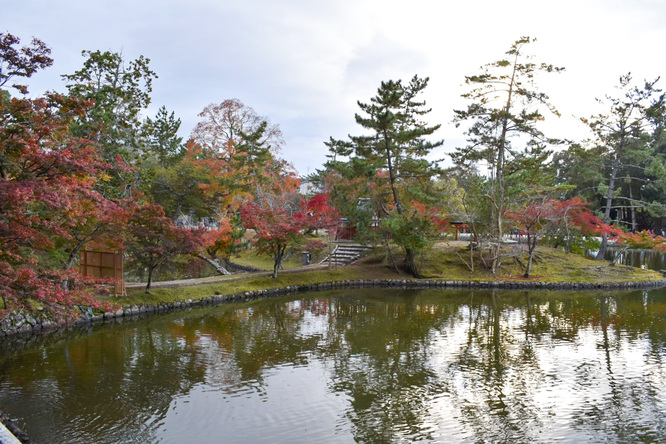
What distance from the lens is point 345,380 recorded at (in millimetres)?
8180

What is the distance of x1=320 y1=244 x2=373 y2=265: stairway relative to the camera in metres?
24.7

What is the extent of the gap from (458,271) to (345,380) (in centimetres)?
1520

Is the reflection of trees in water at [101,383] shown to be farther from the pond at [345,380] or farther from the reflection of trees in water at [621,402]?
the reflection of trees in water at [621,402]

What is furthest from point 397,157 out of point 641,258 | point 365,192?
point 641,258

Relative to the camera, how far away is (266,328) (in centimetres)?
1247

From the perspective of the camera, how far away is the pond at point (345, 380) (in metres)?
6.23

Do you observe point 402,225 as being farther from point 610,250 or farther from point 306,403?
point 610,250

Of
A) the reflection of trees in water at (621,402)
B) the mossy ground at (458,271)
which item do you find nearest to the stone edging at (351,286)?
the mossy ground at (458,271)

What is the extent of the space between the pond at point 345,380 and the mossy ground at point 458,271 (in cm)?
554

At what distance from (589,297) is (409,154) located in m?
9.28

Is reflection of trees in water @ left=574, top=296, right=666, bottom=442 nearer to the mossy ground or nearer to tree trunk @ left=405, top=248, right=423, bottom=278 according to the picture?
the mossy ground

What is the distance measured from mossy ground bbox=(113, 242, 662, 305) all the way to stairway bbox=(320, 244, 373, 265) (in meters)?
0.92

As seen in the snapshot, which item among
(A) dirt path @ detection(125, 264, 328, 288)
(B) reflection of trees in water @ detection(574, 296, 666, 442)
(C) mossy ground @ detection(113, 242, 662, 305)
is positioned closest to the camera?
(B) reflection of trees in water @ detection(574, 296, 666, 442)

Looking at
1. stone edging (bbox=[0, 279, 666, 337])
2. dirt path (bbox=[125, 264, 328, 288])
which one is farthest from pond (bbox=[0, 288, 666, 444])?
dirt path (bbox=[125, 264, 328, 288])
